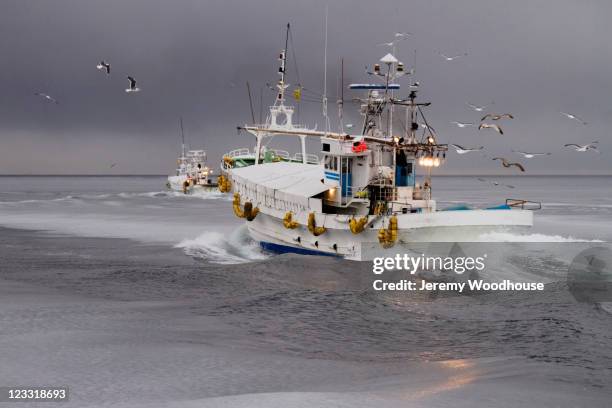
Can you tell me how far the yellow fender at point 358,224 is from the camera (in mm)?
32431

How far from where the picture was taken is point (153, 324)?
22.5 metres

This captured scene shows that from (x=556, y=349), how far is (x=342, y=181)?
17928 mm

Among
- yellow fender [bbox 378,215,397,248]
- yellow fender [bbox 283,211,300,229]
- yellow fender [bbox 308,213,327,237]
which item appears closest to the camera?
yellow fender [bbox 378,215,397,248]

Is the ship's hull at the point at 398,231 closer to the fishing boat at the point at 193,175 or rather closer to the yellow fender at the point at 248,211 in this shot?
the yellow fender at the point at 248,211

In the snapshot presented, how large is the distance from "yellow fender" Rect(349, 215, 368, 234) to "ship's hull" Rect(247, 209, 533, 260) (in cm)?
44

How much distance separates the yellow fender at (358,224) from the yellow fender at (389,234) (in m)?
1.02

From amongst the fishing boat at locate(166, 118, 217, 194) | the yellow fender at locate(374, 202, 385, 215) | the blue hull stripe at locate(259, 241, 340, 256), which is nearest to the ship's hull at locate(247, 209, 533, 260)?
the blue hull stripe at locate(259, 241, 340, 256)

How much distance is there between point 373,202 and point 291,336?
15400 millimetres

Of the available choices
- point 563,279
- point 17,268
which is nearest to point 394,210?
point 563,279

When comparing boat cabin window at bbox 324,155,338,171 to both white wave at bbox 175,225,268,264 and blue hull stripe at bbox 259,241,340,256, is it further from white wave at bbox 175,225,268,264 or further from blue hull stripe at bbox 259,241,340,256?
white wave at bbox 175,225,268,264

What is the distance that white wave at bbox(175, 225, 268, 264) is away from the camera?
39.9 m

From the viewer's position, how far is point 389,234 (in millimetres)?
31594

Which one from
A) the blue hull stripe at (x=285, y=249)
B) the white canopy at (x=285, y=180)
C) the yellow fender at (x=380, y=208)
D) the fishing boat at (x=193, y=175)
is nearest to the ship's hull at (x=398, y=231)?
the blue hull stripe at (x=285, y=249)

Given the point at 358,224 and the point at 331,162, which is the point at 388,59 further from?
the point at 358,224
